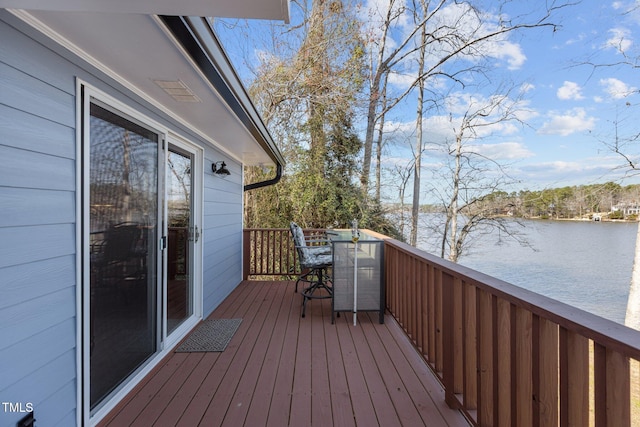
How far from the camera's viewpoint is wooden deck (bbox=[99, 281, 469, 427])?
181 cm

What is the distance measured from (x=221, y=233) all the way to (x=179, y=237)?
1.22 meters

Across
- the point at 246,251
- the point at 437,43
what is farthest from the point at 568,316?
the point at 437,43

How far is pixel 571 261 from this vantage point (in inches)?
294

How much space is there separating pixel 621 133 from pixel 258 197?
695 cm

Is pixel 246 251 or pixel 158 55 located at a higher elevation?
pixel 158 55

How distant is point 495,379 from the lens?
145 centimetres

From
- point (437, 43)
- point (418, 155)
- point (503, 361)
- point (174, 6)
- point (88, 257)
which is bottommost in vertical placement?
point (503, 361)

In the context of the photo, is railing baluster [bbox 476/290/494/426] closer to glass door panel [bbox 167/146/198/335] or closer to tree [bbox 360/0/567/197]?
glass door panel [bbox 167/146/198/335]

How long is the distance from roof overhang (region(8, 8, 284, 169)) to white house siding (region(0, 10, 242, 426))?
0.09 metres

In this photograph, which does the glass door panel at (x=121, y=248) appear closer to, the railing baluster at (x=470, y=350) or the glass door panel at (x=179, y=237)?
the glass door panel at (x=179, y=237)

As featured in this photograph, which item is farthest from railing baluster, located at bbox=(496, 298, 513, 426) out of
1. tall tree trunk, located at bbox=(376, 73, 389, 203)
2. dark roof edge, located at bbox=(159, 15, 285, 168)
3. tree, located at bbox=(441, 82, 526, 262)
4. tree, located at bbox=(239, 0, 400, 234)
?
tree, located at bbox=(441, 82, 526, 262)

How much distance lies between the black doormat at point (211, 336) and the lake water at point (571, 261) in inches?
204

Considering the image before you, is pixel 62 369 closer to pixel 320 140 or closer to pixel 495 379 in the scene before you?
pixel 495 379

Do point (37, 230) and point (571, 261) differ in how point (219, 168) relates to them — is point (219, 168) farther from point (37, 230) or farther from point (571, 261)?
point (571, 261)
